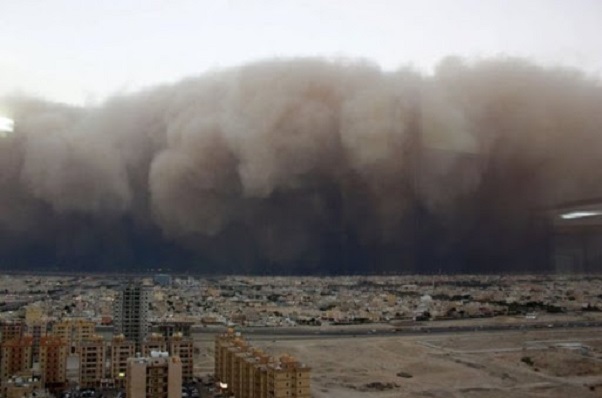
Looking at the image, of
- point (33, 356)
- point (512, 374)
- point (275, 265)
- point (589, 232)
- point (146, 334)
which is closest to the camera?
point (589, 232)

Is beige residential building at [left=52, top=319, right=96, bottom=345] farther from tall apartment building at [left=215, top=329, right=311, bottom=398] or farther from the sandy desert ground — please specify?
tall apartment building at [left=215, top=329, right=311, bottom=398]

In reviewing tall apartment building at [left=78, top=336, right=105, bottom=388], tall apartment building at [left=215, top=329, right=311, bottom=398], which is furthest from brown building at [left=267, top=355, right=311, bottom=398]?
tall apartment building at [left=78, top=336, right=105, bottom=388]

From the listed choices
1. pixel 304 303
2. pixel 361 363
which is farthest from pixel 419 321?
pixel 361 363

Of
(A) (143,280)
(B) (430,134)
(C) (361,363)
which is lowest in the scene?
(C) (361,363)

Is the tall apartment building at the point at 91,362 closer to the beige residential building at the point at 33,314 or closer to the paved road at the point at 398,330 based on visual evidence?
the beige residential building at the point at 33,314

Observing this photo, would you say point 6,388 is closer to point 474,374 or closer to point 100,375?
point 100,375
